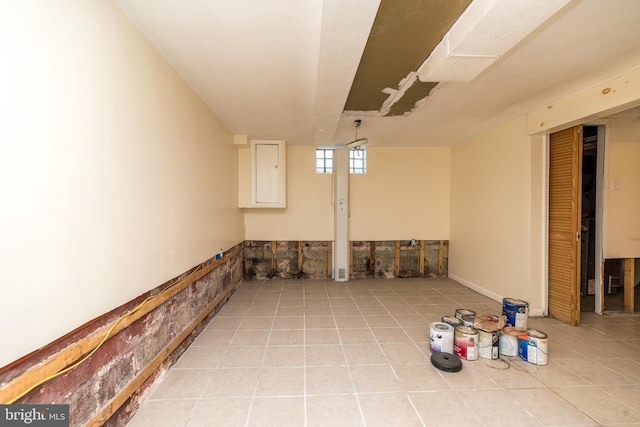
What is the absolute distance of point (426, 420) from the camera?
164 centimetres

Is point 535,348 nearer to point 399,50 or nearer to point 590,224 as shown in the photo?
point 399,50

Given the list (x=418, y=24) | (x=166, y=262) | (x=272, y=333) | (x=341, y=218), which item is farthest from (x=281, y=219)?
(x=418, y=24)

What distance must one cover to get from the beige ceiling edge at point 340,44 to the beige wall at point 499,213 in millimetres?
2587

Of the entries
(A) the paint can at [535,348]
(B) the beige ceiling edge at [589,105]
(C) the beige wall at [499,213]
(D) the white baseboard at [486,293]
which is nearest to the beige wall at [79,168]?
(A) the paint can at [535,348]

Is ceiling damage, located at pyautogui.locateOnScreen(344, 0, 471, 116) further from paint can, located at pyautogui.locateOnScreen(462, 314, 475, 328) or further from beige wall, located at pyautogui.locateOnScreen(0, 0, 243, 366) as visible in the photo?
paint can, located at pyautogui.locateOnScreen(462, 314, 475, 328)

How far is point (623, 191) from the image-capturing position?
3.31 meters

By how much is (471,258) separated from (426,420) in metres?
3.42

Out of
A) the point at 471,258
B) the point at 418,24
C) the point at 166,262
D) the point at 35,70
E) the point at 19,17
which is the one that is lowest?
the point at 471,258

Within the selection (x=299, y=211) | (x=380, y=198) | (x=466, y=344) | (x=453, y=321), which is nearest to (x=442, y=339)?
(x=466, y=344)

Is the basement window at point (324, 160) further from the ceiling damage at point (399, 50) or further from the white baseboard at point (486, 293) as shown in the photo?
the white baseboard at point (486, 293)

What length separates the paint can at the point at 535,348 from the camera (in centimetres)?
220

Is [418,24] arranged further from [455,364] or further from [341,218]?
[341,218]

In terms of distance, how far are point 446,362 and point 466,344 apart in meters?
0.31

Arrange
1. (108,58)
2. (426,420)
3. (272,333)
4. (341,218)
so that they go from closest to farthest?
(108,58) < (426,420) < (272,333) < (341,218)
